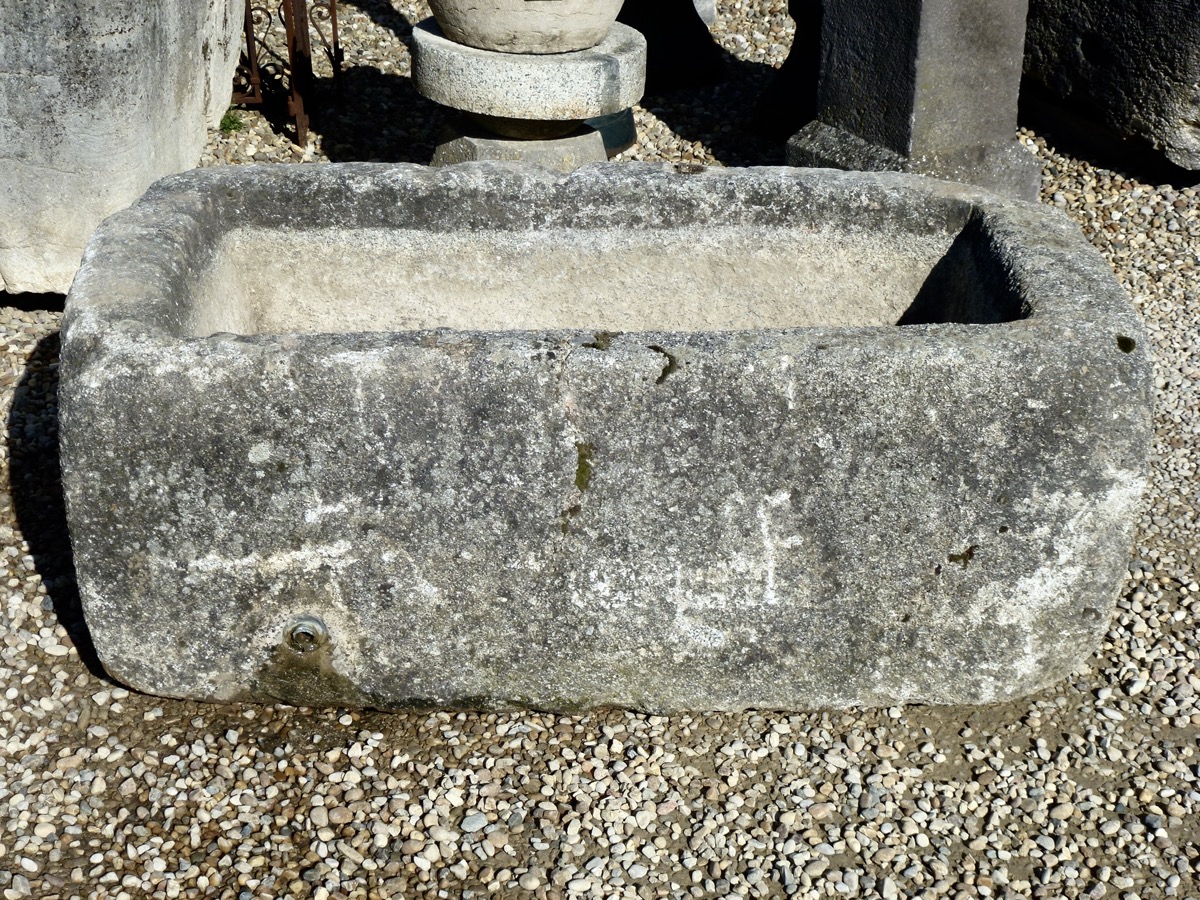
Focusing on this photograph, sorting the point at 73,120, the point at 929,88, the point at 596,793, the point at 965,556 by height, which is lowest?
the point at 596,793

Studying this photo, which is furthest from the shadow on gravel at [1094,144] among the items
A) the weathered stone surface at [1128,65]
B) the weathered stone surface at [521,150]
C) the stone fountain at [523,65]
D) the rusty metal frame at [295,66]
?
the rusty metal frame at [295,66]

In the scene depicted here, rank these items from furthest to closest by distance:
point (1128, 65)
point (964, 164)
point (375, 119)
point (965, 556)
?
point (375, 119) < point (1128, 65) < point (964, 164) < point (965, 556)

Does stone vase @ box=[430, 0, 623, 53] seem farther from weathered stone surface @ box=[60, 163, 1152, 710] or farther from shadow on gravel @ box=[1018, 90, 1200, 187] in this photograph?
shadow on gravel @ box=[1018, 90, 1200, 187]

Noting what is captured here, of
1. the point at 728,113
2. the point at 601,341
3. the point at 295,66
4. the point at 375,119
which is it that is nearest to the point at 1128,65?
the point at 728,113

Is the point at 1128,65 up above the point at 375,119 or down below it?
above

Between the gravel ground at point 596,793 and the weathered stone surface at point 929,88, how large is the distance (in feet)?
8.80

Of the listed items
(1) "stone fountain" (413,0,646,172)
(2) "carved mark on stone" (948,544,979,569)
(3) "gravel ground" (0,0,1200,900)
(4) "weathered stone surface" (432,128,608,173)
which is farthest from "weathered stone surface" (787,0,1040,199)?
(2) "carved mark on stone" (948,544,979,569)

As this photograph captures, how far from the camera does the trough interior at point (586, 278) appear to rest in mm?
4074

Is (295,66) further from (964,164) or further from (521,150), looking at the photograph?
(964,164)

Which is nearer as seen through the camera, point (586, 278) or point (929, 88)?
point (586, 278)

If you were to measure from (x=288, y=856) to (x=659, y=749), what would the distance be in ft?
3.14

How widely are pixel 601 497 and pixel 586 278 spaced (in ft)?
3.87

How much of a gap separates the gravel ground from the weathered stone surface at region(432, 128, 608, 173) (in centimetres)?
290

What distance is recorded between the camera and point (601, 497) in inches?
126
